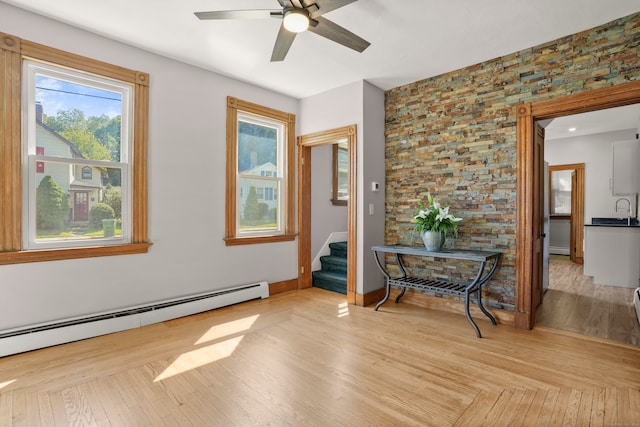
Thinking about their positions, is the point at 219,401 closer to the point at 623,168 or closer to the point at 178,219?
the point at 178,219

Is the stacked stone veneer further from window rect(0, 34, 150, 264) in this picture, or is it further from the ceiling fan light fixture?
window rect(0, 34, 150, 264)

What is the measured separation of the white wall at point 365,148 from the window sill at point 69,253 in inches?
95.1

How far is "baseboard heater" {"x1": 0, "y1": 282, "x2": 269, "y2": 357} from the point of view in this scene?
8.55 ft

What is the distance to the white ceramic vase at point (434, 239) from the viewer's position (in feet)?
11.3

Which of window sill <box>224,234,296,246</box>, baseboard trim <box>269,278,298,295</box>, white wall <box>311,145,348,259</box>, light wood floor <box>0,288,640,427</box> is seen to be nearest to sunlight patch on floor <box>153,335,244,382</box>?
light wood floor <box>0,288,640,427</box>

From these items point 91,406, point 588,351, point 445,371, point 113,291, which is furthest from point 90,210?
point 588,351

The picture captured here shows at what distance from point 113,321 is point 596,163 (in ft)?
29.0

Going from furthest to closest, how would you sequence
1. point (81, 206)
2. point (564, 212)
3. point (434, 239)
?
1. point (564, 212)
2. point (434, 239)
3. point (81, 206)

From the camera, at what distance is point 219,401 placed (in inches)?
79.4

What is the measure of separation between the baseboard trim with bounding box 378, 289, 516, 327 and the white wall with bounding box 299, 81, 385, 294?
38 cm

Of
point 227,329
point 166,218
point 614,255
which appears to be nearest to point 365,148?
point 166,218

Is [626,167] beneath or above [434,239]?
above

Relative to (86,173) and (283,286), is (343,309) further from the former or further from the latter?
(86,173)

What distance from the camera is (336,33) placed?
246 centimetres
